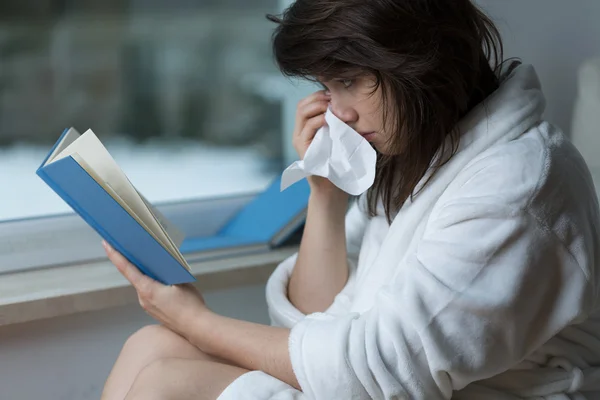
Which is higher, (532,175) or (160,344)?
(532,175)

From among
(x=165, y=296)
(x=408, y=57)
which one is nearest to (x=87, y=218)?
(x=165, y=296)

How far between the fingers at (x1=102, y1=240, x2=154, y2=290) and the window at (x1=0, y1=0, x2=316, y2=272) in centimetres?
44

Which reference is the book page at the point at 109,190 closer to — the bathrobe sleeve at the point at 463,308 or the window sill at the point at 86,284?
the bathrobe sleeve at the point at 463,308

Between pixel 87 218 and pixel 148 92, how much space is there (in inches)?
25.3

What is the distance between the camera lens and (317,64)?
1006 millimetres

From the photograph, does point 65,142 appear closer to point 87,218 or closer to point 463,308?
point 87,218

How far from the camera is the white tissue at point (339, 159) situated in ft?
3.57

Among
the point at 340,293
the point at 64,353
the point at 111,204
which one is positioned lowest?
the point at 64,353

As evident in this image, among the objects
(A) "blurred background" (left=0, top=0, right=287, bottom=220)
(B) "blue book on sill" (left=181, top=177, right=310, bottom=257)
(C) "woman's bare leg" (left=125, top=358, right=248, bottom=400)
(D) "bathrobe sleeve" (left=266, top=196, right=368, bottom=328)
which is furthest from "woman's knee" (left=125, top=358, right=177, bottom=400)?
(A) "blurred background" (left=0, top=0, right=287, bottom=220)

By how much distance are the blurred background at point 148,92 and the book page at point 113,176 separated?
54cm

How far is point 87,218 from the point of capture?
1.04 meters

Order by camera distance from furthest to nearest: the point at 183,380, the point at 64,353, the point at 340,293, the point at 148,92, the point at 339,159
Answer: the point at 148,92 < the point at 64,353 < the point at 340,293 < the point at 339,159 < the point at 183,380

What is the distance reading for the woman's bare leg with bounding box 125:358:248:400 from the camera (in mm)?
985

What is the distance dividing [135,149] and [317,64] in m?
0.75
